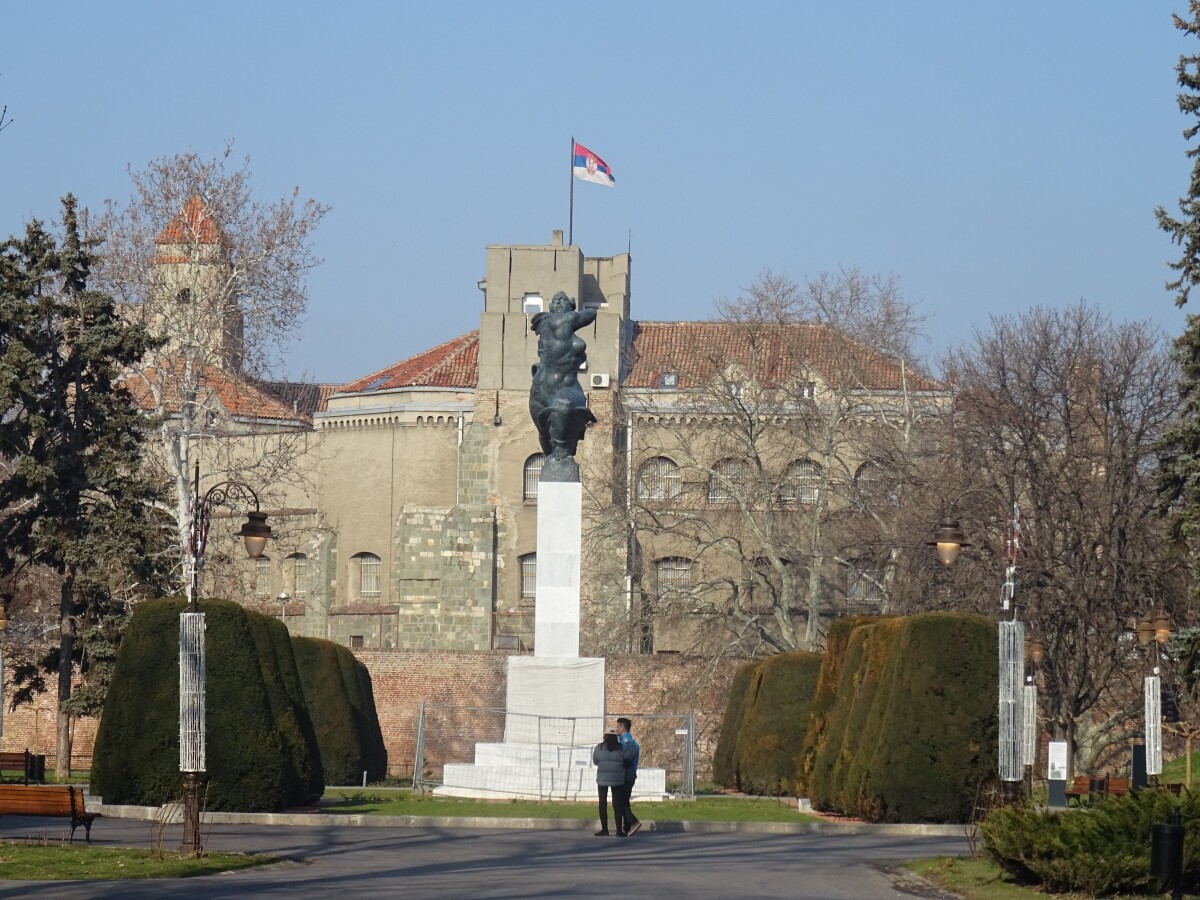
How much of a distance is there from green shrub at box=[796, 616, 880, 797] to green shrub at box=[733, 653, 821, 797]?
13.6ft

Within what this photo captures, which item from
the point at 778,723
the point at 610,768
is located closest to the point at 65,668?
the point at 778,723

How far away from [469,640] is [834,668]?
32600mm

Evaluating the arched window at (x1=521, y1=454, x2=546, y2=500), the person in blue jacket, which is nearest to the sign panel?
the person in blue jacket

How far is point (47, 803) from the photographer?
19.3 meters

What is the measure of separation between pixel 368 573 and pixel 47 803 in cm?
4520

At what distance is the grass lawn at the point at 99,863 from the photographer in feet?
52.4

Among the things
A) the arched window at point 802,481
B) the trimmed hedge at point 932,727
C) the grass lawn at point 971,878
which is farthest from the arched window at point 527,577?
the grass lawn at point 971,878

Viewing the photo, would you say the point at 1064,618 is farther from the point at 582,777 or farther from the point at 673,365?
the point at 673,365

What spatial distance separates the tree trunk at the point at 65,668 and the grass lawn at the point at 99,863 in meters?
18.5

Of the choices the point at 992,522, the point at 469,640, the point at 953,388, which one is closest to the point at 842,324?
the point at 953,388

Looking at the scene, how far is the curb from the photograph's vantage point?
23078mm

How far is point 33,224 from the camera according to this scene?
37.4 m

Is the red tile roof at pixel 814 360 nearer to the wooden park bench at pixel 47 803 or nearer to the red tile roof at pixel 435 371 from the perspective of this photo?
the red tile roof at pixel 435 371

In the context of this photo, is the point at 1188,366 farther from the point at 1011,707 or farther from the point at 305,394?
the point at 305,394
